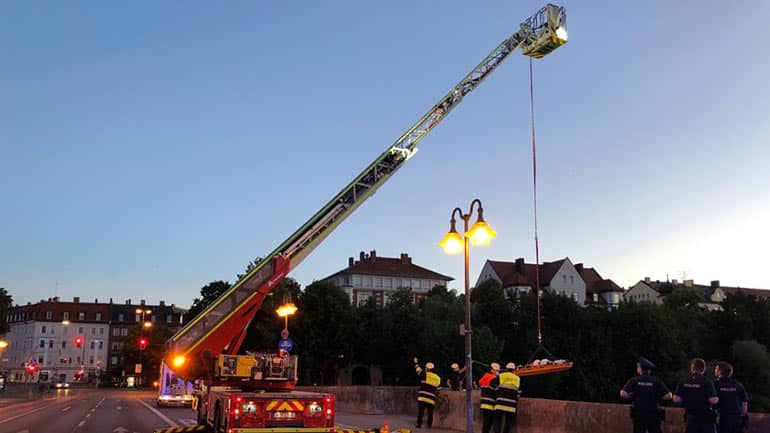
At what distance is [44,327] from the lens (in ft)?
458

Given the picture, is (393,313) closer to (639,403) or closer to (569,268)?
(569,268)

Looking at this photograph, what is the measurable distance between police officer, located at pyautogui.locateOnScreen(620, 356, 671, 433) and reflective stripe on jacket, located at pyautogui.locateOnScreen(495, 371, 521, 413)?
3992 mm

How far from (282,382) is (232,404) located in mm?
2201

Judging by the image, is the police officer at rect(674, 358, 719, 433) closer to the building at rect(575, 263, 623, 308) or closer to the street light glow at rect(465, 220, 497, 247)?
the street light glow at rect(465, 220, 497, 247)

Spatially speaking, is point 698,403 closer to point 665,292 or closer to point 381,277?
point 381,277

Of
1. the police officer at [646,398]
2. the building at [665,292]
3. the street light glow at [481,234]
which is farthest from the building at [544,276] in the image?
the police officer at [646,398]

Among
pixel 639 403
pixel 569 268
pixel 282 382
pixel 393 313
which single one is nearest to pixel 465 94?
pixel 282 382

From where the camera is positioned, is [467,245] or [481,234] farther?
[467,245]

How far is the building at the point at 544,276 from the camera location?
99.6 m

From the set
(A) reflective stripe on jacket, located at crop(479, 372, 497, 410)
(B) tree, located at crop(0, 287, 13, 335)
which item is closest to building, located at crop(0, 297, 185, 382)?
(B) tree, located at crop(0, 287, 13, 335)

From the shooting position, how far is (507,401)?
15.0m

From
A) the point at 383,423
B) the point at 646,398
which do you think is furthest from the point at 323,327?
the point at 646,398

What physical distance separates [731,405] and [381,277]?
9991 centimetres

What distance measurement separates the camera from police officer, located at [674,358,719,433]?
33.2ft
